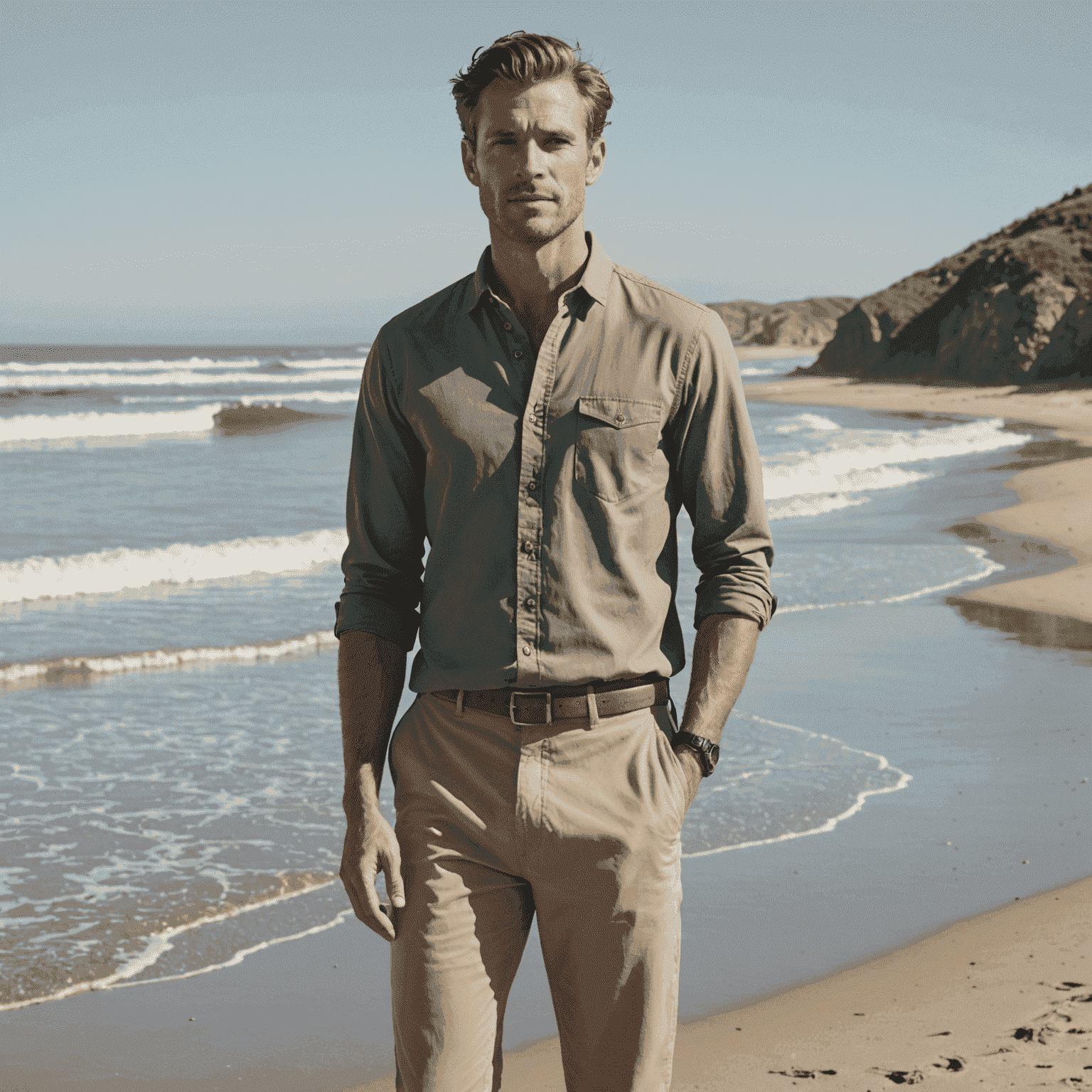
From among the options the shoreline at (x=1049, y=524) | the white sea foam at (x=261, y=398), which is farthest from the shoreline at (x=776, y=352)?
the shoreline at (x=1049, y=524)

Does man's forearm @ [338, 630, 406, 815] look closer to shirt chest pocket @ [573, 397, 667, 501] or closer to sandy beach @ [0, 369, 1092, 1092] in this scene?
shirt chest pocket @ [573, 397, 667, 501]

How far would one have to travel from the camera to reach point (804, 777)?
619cm

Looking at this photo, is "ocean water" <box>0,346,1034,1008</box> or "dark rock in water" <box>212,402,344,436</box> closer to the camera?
"ocean water" <box>0,346,1034,1008</box>

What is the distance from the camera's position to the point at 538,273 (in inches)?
83.4

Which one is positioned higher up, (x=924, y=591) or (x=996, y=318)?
(x=996, y=318)

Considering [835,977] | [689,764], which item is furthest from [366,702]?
[835,977]

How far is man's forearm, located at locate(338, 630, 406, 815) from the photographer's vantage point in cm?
213

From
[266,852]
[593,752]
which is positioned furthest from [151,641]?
[593,752]

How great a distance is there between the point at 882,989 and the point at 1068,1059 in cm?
68

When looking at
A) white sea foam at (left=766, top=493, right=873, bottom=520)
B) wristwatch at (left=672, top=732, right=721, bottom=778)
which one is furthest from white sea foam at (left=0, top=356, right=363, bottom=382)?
wristwatch at (left=672, top=732, right=721, bottom=778)

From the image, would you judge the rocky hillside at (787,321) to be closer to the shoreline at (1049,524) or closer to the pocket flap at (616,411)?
the shoreline at (1049,524)

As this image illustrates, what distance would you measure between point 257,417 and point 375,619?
129 ft

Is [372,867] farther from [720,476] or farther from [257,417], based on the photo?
[257,417]

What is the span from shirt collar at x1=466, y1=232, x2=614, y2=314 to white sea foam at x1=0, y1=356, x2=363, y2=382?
60808mm
